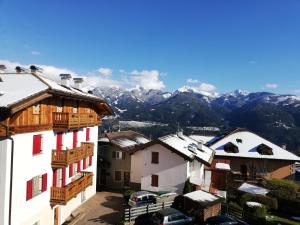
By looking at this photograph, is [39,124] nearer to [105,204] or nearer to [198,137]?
[105,204]

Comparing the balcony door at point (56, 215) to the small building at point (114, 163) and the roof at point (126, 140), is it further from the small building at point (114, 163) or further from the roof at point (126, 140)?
the small building at point (114, 163)

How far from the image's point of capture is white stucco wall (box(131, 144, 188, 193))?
123ft

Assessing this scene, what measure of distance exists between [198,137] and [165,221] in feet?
138

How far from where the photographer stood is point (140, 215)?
28516 millimetres

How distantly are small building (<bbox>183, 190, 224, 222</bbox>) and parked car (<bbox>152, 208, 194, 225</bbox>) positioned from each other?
2.39 metres

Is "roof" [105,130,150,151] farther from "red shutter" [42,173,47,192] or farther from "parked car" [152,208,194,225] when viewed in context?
"red shutter" [42,173,47,192]

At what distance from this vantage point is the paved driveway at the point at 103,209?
30.2 m

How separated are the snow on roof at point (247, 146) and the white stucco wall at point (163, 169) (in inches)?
796

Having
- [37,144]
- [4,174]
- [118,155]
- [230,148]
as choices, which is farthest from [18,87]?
[230,148]

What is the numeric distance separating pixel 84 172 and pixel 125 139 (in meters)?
14.6

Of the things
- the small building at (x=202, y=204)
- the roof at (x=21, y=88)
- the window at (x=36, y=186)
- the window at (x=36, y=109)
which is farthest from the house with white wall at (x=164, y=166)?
the window at (x=36, y=109)

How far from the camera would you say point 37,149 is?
81.2 ft

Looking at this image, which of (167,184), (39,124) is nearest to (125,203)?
(167,184)

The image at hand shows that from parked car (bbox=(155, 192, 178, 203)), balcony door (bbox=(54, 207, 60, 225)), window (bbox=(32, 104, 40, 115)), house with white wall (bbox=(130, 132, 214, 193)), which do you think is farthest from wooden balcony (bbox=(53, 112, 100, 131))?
house with white wall (bbox=(130, 132, 214, 193))
